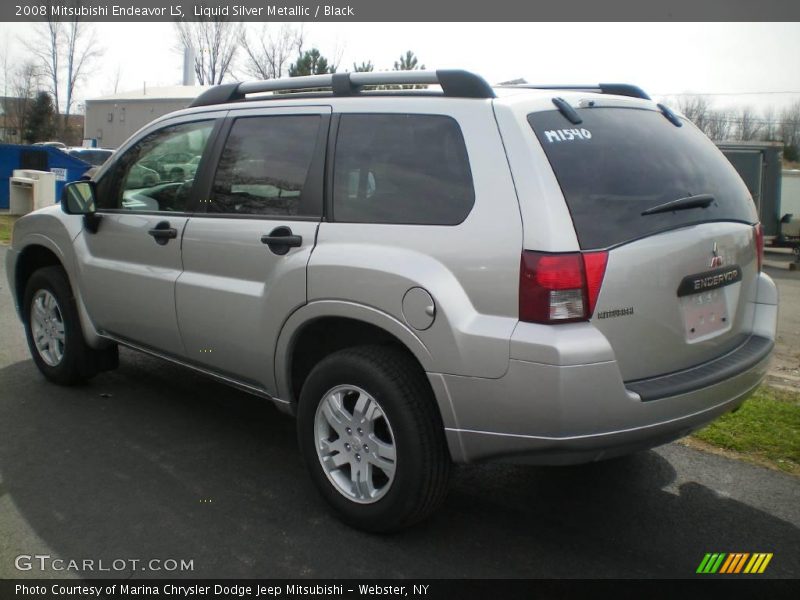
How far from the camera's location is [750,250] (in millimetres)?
3680

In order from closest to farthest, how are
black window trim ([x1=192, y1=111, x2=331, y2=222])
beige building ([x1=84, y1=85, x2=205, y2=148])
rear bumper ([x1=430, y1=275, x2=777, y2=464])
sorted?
rear bumper ([x1=430, y1=275, x2=777, y2=464]), black window trim ([x1=192, y1=111, x2=331, y2=222]), beige building ([x1=84, y1=85, x2=205, y2=148])

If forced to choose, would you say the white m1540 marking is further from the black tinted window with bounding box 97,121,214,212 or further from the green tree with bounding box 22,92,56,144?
the green tree with bounding box 22,92,56,144

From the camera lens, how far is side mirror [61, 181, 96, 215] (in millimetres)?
4953

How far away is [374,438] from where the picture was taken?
341cm

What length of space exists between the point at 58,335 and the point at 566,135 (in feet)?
12.9

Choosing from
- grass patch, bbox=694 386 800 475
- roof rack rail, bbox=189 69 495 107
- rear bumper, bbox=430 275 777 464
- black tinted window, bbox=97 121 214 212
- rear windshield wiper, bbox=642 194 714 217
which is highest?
roof rack rail, bbox=189 69 495 107

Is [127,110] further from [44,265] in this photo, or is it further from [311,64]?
[44,265]

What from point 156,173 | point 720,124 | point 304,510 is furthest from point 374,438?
point 720,124

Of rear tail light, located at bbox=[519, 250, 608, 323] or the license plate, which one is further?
the license plate

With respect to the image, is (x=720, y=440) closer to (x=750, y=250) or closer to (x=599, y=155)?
(x=750, y=250)

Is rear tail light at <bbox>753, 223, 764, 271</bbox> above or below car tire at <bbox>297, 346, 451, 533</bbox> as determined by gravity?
above

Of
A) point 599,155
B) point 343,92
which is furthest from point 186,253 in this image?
point 599,155

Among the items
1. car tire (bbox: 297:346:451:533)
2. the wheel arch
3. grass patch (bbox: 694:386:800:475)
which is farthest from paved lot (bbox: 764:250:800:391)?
the wheel arch

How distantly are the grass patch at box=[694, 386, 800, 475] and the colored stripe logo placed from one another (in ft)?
3.57
